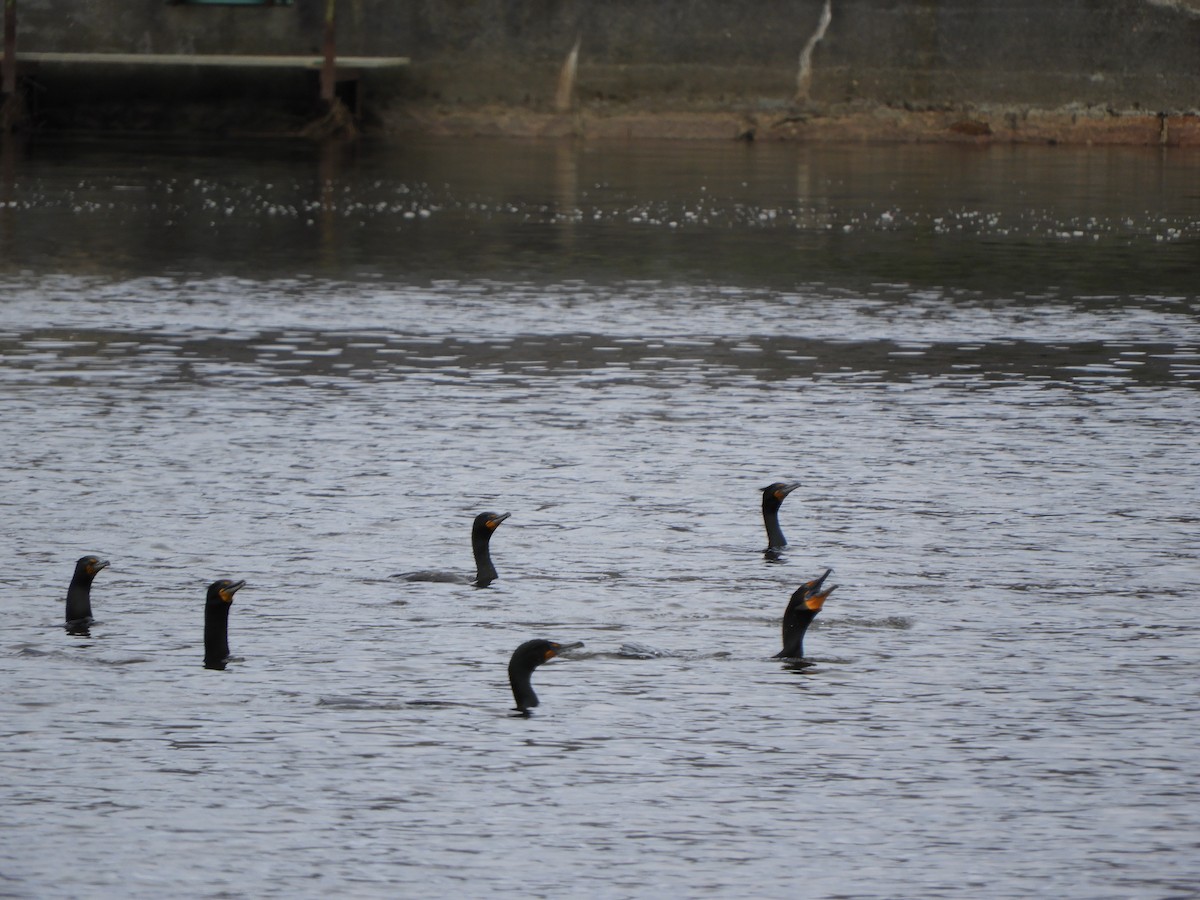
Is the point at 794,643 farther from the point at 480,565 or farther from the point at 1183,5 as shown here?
the point at 1183,5

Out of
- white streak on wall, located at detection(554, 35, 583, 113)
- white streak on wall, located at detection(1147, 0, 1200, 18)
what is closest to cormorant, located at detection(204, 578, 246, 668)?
white streak on wall, located at detection(554, 35, 583, 113)

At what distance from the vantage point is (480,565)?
1122 centimetres

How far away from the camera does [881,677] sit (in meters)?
9.73

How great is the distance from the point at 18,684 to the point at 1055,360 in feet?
37.5

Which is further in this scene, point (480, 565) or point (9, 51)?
point (9, 51)

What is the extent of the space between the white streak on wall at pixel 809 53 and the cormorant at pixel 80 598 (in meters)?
38.4

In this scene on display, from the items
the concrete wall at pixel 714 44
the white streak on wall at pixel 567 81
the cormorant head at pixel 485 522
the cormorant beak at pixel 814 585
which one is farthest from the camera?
the white streak on wall at pixel 567 81

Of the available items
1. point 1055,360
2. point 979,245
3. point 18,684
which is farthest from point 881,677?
point 979,245

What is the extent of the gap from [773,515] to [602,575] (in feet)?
3.40

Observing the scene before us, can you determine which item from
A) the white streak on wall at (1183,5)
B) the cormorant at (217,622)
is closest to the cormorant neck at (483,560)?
the cormorant at (217,622)

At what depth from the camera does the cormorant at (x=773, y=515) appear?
11.8 metres

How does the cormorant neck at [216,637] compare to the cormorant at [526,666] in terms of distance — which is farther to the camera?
the cormorant neck at [216,637]

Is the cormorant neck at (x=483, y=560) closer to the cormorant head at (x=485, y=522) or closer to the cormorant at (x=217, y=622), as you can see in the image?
the cormorant head at (x=485, y=522)

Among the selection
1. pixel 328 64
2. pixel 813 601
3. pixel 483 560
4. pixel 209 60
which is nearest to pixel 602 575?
pixel 483 560
